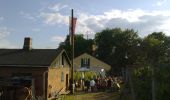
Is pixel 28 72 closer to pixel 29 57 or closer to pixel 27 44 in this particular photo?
pixel 29 57

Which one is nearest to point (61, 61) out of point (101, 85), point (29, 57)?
point (29, 57)

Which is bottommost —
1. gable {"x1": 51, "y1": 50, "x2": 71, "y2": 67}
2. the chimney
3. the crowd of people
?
the crowd of people

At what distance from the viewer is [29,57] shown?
3681 cm

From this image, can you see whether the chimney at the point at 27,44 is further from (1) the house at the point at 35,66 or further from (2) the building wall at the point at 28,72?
(2) the building wall at the point at 28,72

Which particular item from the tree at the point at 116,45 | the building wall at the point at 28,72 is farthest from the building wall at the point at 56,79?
the tree at the point at 116,45

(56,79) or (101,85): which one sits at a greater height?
(56,79)

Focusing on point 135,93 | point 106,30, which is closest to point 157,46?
point 106,30

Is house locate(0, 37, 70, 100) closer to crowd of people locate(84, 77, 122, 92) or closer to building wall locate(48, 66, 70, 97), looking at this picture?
building wall locate(48, 66, 70, 97)

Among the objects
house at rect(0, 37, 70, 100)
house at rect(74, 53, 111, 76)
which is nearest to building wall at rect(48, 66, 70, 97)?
house at rect(0, 37, 70, 100)

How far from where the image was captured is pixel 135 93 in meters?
18.6

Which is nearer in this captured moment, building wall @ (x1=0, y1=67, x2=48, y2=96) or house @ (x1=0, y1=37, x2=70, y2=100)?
building wall @ (x1=0, y1=67, x2=48, y2=96)

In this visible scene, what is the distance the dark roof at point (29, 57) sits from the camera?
3538cm

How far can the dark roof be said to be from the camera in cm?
3538

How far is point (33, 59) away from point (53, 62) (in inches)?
74.2
